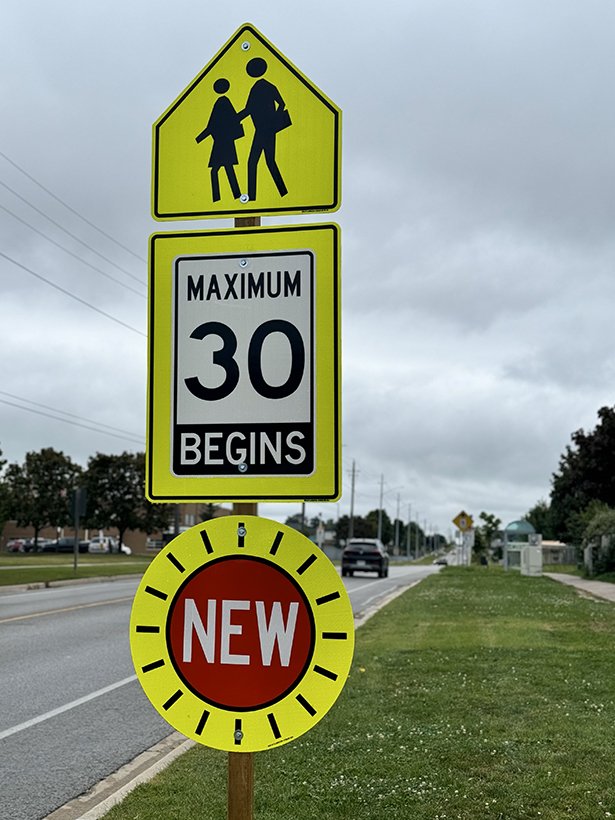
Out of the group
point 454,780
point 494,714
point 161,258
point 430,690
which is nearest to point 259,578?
point 161,258

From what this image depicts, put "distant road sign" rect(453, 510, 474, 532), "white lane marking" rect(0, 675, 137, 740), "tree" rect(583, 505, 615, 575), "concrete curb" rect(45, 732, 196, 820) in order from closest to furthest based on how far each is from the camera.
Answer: "concrete curb" rect(45, 732, 196, 820), "white lane marking" rect(0, 675, 137, 740), "tree" rect(583, 505, 615, 575), "distant road sign" rect(453, 510, 474, 532)

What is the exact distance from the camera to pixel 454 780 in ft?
18.8

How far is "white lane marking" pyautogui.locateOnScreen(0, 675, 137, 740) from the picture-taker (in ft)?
26.5

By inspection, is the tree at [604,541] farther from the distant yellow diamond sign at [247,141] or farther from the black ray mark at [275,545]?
the black ray mark at [275,545]

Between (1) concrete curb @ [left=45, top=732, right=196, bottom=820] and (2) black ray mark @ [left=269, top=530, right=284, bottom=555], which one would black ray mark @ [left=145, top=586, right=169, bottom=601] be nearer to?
(2) black ray mark @ [left=269, top=530, right=284, bottom=555]

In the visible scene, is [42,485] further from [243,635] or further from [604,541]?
[243,635]

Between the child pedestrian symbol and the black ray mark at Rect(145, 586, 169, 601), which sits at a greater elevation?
the child pedestrian symbol

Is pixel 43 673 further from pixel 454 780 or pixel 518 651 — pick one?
pixel 454 780

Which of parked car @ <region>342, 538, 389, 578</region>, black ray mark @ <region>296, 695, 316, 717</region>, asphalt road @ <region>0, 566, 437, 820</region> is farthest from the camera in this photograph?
parked car @ <region>342, 538, 389, 578</region>

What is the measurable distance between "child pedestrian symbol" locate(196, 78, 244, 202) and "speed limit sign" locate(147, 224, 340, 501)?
16 cm

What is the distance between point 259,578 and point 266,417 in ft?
1.40

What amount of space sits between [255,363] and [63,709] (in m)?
7.30

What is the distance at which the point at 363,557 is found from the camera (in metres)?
38.0

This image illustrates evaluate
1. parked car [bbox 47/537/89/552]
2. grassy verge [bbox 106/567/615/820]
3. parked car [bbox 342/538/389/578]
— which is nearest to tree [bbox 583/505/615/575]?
parked car [bbox 342/538/389/578]
